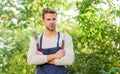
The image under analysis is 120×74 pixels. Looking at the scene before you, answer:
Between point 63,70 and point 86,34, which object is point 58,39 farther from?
point 86,34

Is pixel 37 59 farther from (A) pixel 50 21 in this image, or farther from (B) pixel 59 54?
(A) pixel 50 21

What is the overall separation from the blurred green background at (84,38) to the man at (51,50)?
4302 mm

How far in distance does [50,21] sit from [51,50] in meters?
0.29

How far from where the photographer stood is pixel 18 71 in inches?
416

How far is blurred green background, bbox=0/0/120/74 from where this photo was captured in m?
9.24

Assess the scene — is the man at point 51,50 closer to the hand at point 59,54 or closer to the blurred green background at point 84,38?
the hand at point 59,54

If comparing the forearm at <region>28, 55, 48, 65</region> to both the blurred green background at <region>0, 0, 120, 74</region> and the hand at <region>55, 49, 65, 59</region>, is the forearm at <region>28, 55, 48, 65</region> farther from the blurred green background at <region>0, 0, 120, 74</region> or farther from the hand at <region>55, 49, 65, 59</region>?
the blurred green background at <region>0, 0, 120, 74</region>

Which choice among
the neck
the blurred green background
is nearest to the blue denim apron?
the neck

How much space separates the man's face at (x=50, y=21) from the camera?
3816mm

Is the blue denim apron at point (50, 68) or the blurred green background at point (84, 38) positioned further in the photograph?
the blurred green background at point (84, 38)

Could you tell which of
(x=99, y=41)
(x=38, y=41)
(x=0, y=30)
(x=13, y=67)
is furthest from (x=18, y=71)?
(x=38, y=41)

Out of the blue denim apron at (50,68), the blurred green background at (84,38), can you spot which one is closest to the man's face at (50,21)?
the blue denim apron at (50,68)

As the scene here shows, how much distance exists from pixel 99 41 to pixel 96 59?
52 cm

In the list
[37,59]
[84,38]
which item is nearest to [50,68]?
[37,59]
